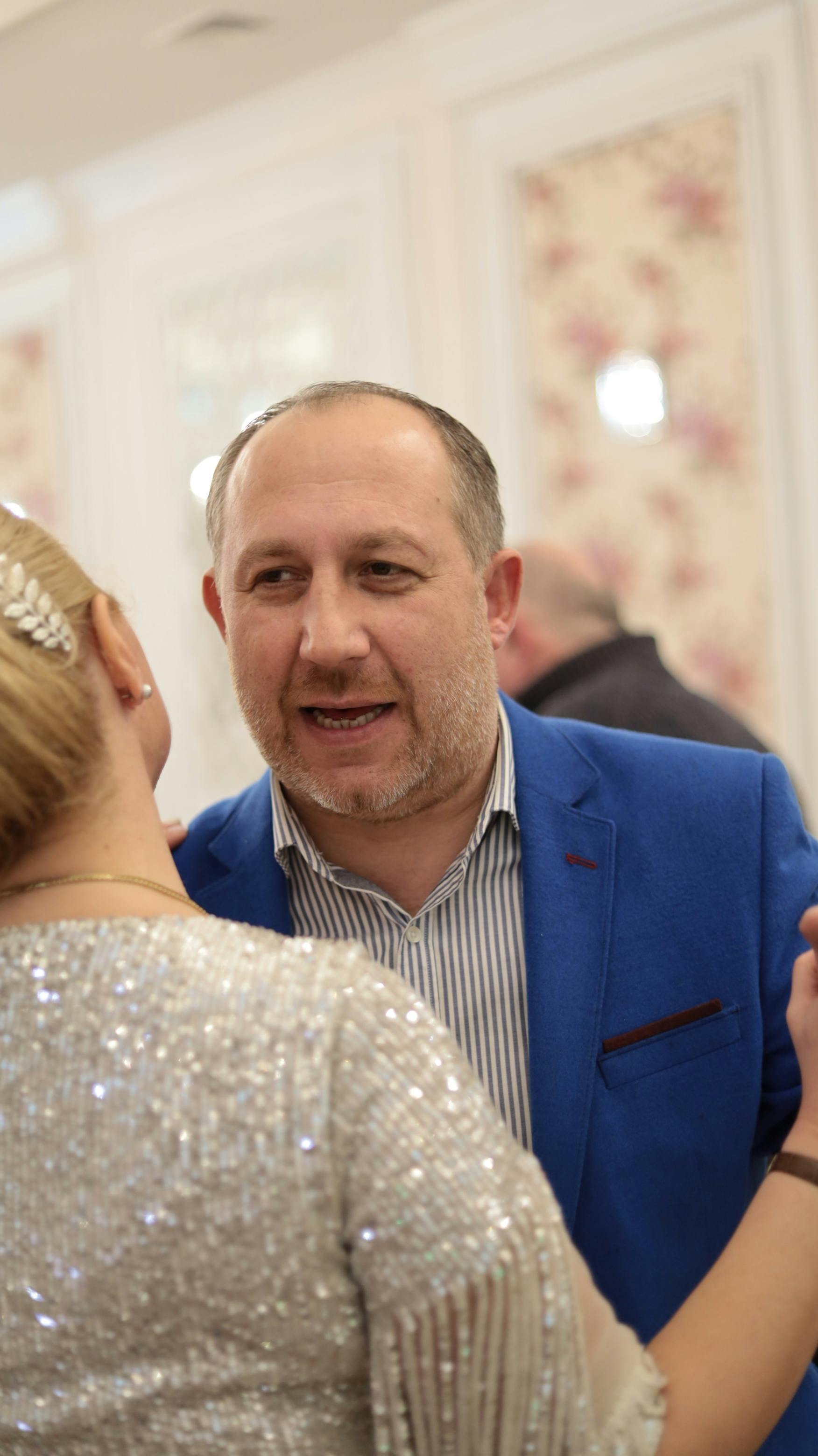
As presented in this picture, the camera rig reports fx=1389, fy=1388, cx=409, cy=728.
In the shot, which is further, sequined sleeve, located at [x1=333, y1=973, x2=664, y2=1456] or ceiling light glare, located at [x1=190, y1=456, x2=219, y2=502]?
ceiling light glare, located at [x1=190, y1=456, x2=219, y2=502]

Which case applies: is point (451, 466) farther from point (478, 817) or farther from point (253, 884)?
point (253, 884)

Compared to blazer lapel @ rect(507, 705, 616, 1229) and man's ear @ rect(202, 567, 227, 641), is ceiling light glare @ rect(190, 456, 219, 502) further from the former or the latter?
blazer lapel @ rect(507, 705, 616, 1229)

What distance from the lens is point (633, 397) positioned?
13.7ft

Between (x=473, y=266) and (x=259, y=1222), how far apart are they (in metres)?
4.04

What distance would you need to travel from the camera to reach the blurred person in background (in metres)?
2.96

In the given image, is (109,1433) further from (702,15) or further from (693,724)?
(702,15)

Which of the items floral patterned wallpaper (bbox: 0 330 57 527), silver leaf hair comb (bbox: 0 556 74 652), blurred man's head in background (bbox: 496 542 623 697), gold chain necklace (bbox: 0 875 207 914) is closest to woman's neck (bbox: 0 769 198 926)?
gold chain necklace (bbox: 0 875 207 914)

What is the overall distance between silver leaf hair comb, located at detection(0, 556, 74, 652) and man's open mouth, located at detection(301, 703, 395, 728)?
1.66ft

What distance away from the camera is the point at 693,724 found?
9.62 feet

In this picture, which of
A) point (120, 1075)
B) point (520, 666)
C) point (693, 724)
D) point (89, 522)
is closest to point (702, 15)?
point (520, 666)

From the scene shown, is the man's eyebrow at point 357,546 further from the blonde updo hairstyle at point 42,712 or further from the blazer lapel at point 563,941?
the blonde updo hairstyle at point 42,712

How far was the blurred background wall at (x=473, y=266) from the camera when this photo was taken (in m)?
3.91

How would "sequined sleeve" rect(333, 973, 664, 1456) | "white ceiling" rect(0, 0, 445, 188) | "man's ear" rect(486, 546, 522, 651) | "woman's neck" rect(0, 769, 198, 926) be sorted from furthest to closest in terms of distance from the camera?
"white ceiling" rect(0, 0, 445, 188)
"man's ear" rect(486, 546, 522, 651)
"woman's neck" rect(0, 769, 198, 926)
"sequined sleeve" rect(333, 973, 664, 1456)

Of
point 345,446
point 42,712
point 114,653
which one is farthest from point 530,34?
point 42,712
